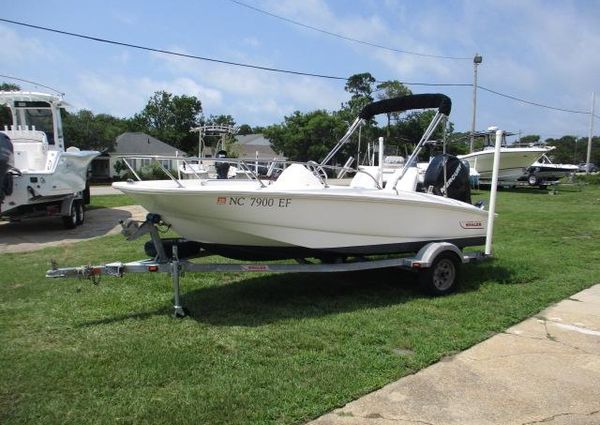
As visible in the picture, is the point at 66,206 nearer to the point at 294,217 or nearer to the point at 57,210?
the point at 57,210

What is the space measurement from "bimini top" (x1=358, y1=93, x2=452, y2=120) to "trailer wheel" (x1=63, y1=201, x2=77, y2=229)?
7688 millimetres

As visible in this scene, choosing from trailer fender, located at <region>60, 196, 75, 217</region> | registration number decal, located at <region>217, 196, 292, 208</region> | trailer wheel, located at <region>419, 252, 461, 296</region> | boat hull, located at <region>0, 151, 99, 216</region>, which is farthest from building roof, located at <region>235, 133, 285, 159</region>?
registration number decal, located at <region>217, 196, 292, 208</region>

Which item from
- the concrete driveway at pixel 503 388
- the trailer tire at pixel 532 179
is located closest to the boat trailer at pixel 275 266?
the concrete driveway at pixel 503 388

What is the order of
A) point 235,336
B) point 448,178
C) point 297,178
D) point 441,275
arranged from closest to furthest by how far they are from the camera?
point 235,336 → point 297,178 → point 441,275 → point 448,178

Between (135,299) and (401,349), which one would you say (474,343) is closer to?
(401,349)

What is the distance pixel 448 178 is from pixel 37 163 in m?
9.56

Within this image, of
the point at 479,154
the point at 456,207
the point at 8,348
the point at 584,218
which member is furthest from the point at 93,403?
the point at 479,154

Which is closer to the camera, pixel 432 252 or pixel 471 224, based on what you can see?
pixel 432 252

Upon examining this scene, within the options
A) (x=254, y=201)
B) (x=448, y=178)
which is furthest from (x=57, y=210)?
(x=448, y=178)

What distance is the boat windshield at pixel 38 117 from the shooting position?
13.4m

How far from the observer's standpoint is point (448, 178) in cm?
690

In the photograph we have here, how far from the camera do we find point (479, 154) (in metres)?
24.5

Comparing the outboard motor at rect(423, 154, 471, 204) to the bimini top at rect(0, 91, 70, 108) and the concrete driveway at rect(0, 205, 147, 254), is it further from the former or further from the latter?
the bimini top at rect(0, 91, 70, 108)

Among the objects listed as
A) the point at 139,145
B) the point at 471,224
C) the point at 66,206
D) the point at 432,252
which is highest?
the point at 139,145
